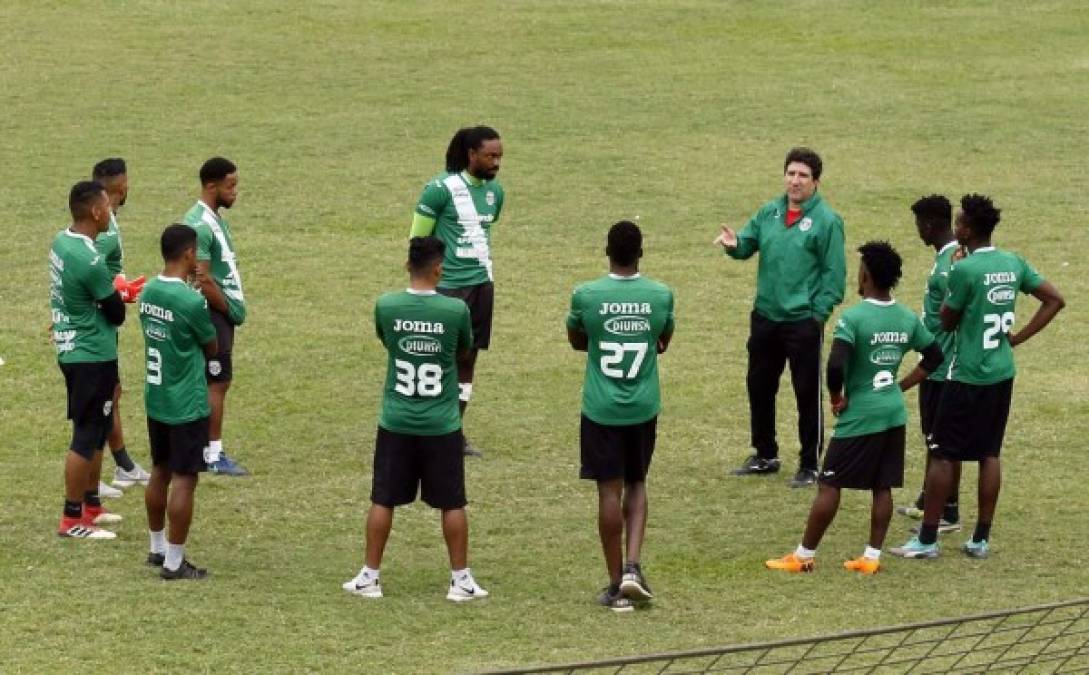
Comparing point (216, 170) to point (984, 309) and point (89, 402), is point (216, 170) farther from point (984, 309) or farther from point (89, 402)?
point (984, 309)

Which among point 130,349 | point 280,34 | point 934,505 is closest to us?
point 934,505

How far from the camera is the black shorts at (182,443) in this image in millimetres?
10609

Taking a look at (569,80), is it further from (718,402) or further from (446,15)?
(718,402)

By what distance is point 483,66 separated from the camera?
27.5 meters

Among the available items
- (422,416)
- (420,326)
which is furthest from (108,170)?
(422,416)

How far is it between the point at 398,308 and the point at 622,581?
1.90 m

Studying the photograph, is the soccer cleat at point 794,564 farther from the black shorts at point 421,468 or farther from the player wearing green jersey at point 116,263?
the player wearing green jersey at point 116,263

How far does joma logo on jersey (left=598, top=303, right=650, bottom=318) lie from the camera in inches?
406

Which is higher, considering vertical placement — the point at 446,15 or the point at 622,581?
the point at 446,15

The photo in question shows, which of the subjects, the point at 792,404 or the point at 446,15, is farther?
the point at 446,15

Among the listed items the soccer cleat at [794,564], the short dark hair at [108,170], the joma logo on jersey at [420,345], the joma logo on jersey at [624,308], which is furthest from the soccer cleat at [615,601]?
the short dark hair at [108,170]

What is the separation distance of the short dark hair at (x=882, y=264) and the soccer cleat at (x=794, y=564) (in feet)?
5.38

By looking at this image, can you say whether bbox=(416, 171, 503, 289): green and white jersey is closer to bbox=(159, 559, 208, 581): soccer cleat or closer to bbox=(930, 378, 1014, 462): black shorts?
bbox=(159, 559, 208, 581): soccer cleat

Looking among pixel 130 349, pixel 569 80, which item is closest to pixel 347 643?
pixel 130 349
